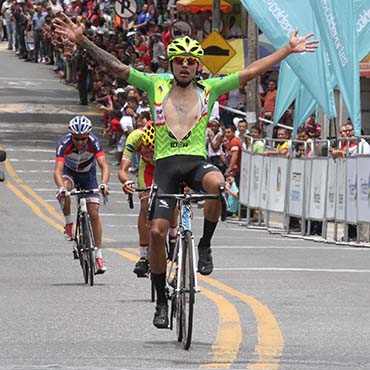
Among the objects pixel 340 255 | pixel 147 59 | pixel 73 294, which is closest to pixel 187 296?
pixel 73 294

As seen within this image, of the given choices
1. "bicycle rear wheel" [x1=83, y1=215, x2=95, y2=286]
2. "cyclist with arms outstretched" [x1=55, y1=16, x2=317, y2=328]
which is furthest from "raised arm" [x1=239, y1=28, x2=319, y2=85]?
"bicycle rear wheel" [x1=83, y1=215, x2=95, y2=286]

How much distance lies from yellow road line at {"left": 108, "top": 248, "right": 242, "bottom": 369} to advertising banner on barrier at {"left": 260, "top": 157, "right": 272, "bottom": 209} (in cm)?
1193

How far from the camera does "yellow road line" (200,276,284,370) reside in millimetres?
9711

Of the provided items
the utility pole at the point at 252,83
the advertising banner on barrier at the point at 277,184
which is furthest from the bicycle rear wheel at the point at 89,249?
the utility pole at the point at 252,83

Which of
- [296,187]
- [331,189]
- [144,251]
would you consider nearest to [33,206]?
[296,187]

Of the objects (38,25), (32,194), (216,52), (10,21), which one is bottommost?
(32,194)

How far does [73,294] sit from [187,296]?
162 inches

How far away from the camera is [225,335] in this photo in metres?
11.2

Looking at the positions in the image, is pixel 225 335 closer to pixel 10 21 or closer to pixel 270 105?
pixel 270 105

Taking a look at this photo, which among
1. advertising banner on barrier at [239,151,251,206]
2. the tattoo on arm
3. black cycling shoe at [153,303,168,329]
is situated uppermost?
the tattoo on arm

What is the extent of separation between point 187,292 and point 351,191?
12592mm

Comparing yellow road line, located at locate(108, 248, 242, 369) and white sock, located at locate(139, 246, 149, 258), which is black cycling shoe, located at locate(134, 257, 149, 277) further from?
yellow road line, located at locate(108, 248, 242, 369)

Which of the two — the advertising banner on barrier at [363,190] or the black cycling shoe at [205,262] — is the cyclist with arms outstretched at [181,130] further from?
the advertising banner on barrier at [363,190]

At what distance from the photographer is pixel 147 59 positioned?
45281 millimetres
